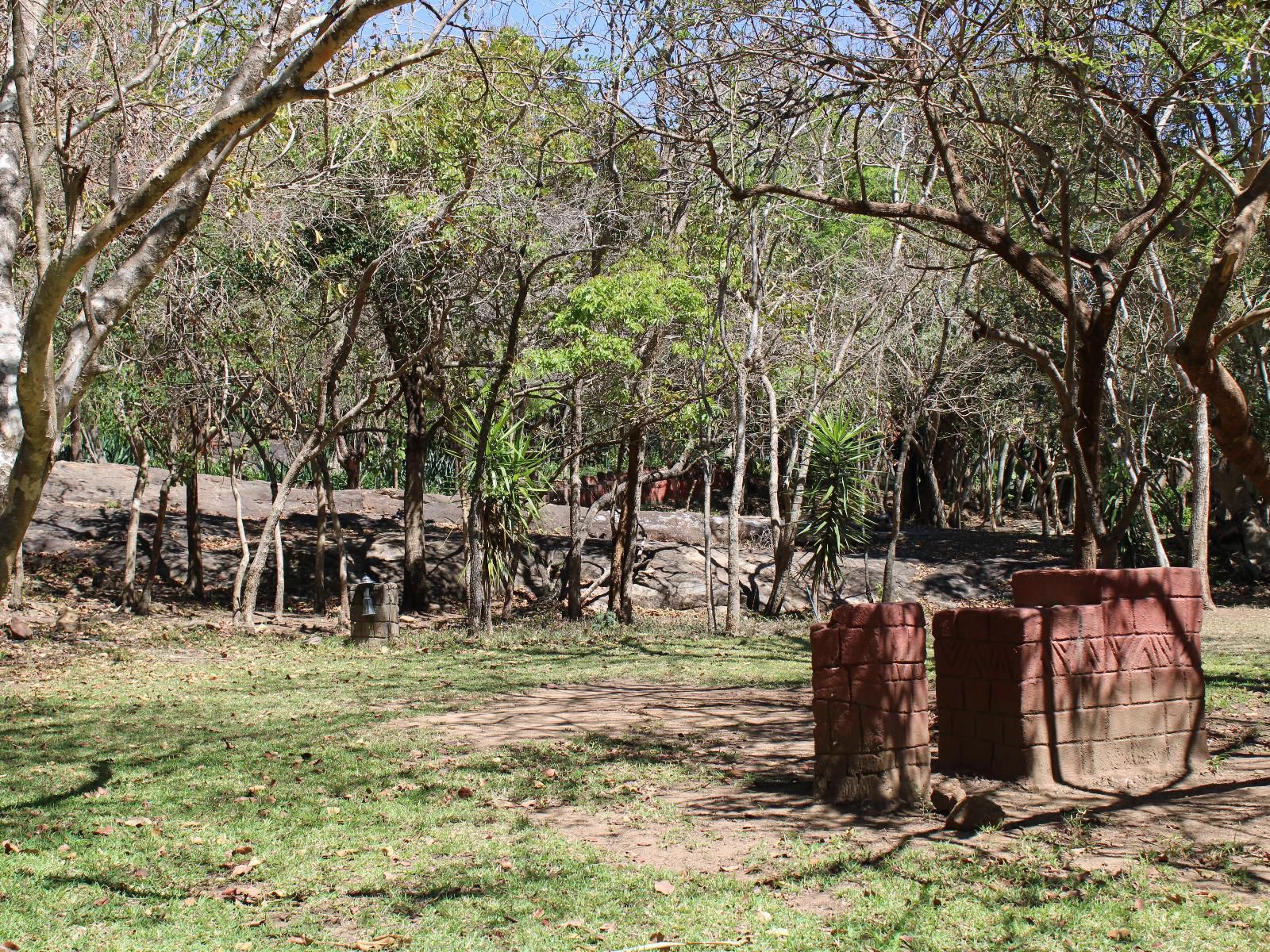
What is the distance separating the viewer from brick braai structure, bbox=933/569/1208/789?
20.8 feet

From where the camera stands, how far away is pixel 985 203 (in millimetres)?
14344

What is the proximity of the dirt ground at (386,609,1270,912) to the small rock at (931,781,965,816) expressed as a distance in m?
0.06

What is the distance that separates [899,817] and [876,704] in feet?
1.98

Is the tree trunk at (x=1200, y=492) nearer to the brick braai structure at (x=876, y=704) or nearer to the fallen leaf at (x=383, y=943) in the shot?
the brick braai structure at (x=876, y=704)

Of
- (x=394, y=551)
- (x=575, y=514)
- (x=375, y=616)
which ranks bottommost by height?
(x=375, y=616)

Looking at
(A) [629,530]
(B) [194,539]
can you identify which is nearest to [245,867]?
(A) [629,530]

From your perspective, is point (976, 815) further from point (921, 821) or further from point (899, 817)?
point (899, 817)

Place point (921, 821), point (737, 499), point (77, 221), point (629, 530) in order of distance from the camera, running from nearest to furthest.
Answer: point (77, 221), point (921, 821), point (737, 499), point (629, 530)

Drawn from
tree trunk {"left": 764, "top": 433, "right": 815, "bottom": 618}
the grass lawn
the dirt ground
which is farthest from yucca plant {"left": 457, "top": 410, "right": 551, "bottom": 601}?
the dirt ground

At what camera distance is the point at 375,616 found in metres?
14.0

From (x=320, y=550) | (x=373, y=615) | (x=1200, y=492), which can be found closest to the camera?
(x=373, y=615)

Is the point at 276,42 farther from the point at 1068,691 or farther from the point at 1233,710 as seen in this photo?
the point at 1233,710

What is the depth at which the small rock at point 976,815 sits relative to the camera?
5.73 metres

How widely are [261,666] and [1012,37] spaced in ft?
29.6
